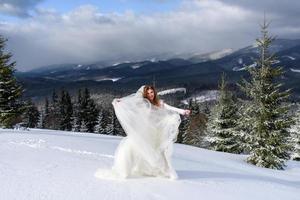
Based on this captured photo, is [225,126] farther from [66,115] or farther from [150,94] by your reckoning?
[66,115]

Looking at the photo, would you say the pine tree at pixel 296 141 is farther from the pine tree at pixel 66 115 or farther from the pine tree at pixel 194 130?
the pine tree at pixel 66 115

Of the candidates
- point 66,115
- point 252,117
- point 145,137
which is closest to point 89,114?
point 66,115

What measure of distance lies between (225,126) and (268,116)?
39.1ft

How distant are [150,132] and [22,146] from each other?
20.1ft

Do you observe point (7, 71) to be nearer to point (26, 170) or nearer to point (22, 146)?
point (22, 146)

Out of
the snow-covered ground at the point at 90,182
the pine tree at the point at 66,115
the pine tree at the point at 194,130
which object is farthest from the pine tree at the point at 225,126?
the pine tree at the point at 66,115

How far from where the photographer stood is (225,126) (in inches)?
1502

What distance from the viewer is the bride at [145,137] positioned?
1173 centimetres

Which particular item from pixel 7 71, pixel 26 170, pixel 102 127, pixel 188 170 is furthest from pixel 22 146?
pixel 102 127

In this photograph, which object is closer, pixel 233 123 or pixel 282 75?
pixel 282 75

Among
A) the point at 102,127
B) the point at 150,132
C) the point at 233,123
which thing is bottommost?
the point at 102,127

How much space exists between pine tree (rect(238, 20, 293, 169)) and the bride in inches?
589

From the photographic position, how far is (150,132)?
39.2ft

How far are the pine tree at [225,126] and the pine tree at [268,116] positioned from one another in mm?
10340
